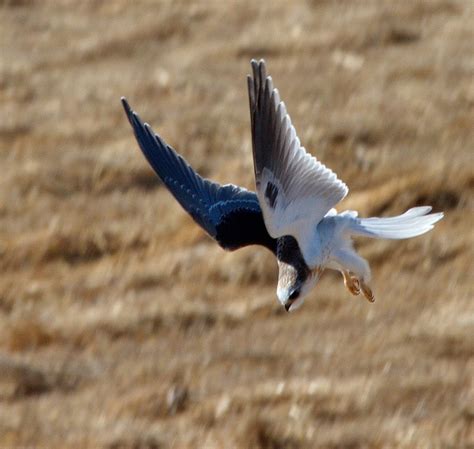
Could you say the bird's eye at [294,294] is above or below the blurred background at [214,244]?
below

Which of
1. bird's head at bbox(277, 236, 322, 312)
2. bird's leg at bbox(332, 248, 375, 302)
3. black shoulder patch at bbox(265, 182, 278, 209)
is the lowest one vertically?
bird's head at bbox(277, 236, 322, 312)

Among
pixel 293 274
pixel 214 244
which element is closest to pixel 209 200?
pixel 293 274

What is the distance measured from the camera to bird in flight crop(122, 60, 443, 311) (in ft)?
16.3

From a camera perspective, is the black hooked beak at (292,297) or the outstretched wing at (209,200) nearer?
the black hooked beak at (292,297)

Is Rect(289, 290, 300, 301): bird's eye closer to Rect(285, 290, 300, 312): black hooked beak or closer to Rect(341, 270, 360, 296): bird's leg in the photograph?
Answer: Rect(285, 290, 300, 312): black hooked beak

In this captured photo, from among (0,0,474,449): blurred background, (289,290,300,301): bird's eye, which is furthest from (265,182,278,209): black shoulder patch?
(0,0,474,449): blurred background

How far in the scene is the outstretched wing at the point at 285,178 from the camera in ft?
16.3

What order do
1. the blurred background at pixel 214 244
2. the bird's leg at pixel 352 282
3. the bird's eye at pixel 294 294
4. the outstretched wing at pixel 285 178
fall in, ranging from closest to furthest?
1. the outstretched wing at pixel 285 178
2. the bird's eye at pixel 294 294
3. the bird's leg at pixel 352 282
4. the blurred background at pixel 214 244

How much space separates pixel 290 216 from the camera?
16.8 ft

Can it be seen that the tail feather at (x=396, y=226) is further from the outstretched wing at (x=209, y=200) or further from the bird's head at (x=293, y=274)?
the outstretched wing at (x=209, y=200)

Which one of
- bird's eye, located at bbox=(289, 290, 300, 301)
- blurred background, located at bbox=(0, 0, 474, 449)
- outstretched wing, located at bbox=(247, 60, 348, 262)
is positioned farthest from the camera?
blurred background, located at bbox=(0, 0, 474, 449)

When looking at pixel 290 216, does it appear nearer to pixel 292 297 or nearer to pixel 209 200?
pixel 292 297

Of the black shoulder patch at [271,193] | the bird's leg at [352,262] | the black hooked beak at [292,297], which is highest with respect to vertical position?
the black shoulder patch at [271,193]

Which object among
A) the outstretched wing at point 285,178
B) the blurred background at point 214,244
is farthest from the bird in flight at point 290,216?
the blurred background at point 214,244
